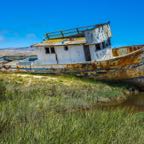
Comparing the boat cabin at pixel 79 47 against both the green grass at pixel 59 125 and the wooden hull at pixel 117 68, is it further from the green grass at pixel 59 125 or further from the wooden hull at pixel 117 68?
the green grass at pixel 59 125

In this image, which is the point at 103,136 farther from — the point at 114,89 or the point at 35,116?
the point at 114,89

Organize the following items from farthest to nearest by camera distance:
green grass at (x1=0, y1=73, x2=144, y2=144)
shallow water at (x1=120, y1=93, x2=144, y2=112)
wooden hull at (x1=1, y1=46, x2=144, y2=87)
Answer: wooden hull at (x1=1, y1=46, x2=144, y2=87) → shallow water at (x1=120, y1=93, x2=144, y2=112) → green grass at (x1=0, y1=73, x2=144, y2=144)

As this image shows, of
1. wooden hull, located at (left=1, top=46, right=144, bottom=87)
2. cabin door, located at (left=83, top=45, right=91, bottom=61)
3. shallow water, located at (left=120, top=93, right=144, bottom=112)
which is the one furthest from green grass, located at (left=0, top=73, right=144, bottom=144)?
cabin door, located at (left=83, top=45, right=91, bottom=61)

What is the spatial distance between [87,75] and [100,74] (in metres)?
0.97

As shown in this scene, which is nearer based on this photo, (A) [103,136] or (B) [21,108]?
(A) [103,136]

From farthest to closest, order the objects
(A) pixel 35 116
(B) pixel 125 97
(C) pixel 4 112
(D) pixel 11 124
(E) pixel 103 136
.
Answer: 1. (B) pixel 125 97
2. (A) pixel 35 116
3. (C) pixel 4 112
4. (D) pixel 11 124
5. (E) pixel 103 136

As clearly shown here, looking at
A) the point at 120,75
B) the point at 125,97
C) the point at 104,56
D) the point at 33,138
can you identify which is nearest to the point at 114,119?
the point at 33,138

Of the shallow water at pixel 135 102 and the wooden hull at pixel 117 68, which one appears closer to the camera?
the shallow water at pixel 135 102

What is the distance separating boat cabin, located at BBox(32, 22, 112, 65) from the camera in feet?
→ 109

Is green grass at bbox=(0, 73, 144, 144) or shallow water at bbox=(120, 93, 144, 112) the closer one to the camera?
green grass at bbox=(0, 73, 144, 144)

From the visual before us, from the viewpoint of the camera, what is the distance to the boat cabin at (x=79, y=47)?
33.2 metres

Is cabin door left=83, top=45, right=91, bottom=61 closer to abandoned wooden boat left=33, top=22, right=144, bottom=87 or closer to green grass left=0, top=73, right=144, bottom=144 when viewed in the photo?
abandoned wooden boat left=33, top=22, right=144, bottom=87

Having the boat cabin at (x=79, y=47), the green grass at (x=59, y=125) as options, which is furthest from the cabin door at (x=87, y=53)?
the green grass at (x=59, y=125)

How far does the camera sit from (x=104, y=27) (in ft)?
114
